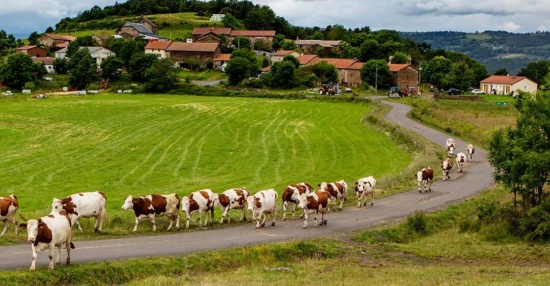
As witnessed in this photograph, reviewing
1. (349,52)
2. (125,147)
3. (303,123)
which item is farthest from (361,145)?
(349,52)

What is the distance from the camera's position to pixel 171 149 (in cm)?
6025

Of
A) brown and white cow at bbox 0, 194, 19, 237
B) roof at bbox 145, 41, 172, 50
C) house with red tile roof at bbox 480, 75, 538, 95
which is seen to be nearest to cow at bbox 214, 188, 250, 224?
brown and white cow at bbox 0, 194, 19, 237

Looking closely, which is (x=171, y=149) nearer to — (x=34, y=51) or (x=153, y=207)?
(x=153, y=207)

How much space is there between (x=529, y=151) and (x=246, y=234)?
13.6 meters

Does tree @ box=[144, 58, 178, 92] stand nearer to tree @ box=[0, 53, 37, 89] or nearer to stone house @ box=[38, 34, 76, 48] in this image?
tree @ box=[0, 53, 37, 89]

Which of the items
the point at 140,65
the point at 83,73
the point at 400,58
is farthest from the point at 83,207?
the point at 400,58

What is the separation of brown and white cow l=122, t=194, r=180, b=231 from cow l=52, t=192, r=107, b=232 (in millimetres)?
1133

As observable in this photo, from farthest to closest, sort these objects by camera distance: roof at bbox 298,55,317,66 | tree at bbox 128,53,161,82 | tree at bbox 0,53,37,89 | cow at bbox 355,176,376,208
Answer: roof at bbox 298,55,317,66
tree at bbox 128,53,161,82
tree at bbox 0,53,37,89
cow at bbox 355,176,376,208

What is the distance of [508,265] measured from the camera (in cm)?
2442

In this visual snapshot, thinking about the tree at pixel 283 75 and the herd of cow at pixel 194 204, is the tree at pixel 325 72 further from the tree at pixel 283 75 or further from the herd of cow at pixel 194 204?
the herd of cow at pixel 194 204

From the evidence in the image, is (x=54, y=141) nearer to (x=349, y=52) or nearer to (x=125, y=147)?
(x=125, y=147)

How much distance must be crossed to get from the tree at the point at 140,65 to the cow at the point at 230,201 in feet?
333

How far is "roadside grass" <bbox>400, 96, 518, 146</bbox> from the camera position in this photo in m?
69.3

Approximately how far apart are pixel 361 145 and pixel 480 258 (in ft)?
127
